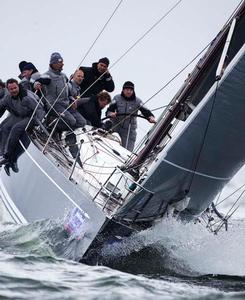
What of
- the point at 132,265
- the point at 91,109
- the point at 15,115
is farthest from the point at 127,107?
the point at 132,265

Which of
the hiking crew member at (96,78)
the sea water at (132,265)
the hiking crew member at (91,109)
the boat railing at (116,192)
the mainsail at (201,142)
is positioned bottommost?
the sea water at (132,265)

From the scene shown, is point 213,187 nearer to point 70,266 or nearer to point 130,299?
point 70,266

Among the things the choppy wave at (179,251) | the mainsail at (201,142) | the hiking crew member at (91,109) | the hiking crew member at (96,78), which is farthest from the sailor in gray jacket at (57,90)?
the choppy wave at (179,251)

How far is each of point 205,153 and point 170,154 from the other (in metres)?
0.33

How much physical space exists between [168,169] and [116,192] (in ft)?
2.85

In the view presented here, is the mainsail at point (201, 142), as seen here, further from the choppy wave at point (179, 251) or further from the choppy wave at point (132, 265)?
the choppy wave at point (132, 265)

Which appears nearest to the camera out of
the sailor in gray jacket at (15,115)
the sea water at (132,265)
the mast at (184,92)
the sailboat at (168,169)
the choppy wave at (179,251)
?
the sea water at (132,265)

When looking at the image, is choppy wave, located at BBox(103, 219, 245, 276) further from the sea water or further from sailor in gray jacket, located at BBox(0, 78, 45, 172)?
sailor in gray jacket, located at BBox(0, 78, 45, 172)

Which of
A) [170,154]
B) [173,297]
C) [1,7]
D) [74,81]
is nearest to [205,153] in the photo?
[170,154]

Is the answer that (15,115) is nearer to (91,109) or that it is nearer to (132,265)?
(91,109)

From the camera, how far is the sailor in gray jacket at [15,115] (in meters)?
10.3

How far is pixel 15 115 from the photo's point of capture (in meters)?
10.7

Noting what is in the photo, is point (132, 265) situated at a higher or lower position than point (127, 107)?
lower

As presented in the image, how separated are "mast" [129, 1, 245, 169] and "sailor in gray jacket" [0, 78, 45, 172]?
1.82 m
